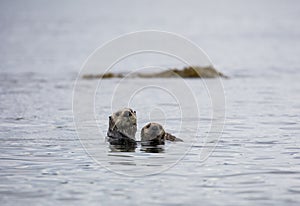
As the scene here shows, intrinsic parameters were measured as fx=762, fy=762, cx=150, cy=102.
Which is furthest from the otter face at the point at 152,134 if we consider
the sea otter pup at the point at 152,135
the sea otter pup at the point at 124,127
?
the sea otter pup at the point at 124,127

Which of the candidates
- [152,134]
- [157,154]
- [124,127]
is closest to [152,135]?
[152,134]

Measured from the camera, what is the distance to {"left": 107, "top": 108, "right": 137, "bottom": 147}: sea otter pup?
15.4 meters

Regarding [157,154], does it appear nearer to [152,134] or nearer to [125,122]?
[152,134]

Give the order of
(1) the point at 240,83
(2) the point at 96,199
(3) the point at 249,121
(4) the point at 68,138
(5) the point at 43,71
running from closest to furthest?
(2) the point at 96,199
(4) the point at 68,138
(3) the point at 249,121
(1) the point at 240,83
(5) the point at 43,71

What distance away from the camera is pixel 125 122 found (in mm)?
15477

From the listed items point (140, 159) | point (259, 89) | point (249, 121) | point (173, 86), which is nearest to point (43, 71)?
point (173, 86)

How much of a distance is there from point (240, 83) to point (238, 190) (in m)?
17.9

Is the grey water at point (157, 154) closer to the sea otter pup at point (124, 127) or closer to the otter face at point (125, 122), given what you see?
the sea otter pup at point (124, 127)

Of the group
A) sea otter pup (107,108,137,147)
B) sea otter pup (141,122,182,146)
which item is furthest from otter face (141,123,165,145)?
sea otter pup (107,108,137,147)

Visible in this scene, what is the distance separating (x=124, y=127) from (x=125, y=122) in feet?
0.37

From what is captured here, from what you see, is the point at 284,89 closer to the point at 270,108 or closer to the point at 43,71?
the point at 270,108

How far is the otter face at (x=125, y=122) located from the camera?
15.4 metres

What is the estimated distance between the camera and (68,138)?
53.5ft

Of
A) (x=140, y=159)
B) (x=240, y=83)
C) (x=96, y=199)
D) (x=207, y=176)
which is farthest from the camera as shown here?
(x=240, y=83)
